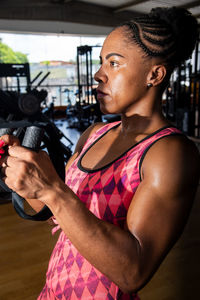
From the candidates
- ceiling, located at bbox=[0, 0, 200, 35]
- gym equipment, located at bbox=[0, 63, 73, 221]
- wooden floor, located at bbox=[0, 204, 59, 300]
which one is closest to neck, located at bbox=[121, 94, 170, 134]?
gym equipment, located at bbox=[0, 63, 73, 221]

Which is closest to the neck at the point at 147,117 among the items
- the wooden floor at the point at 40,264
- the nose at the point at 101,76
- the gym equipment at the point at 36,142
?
the nose at the point at 101,76

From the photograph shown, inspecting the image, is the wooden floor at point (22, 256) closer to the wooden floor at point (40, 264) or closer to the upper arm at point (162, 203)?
the wooden floor at point (40, 264)

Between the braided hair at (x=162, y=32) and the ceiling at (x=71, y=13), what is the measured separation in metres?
9.43

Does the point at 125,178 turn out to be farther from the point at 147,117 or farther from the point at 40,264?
the point at 40,264

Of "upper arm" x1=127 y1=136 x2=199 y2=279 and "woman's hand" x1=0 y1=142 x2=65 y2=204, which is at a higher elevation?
"woman's hand" x1=0 y1=142 x2=65 y2=204

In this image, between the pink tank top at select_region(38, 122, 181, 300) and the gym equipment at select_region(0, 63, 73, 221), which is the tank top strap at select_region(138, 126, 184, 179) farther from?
the gym equipment at select_region(0, 63, 73, 221)

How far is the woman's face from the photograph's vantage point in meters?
0.72

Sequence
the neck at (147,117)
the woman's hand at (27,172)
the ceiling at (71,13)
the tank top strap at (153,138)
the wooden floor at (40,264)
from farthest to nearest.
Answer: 1. the ceiling at (71,13)
2. the wooden floor at (40,264)
3. the neck at (147,117)
4. the tank top strap at (153,138)
5. the woman's hand at (27,172)

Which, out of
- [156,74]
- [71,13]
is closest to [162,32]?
[156,74]

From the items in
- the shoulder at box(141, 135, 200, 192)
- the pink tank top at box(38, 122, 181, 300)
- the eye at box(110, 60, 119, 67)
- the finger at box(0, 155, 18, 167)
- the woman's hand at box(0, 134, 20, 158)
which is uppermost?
the eye at box(110, 60, 119, 67)

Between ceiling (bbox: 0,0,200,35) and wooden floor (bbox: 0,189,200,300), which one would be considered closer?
wooden floor (bbox: 0,189,200,300)

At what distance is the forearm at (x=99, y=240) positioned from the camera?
521mm

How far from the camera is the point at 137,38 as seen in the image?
2.36 ft

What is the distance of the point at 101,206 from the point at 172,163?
224 mm
